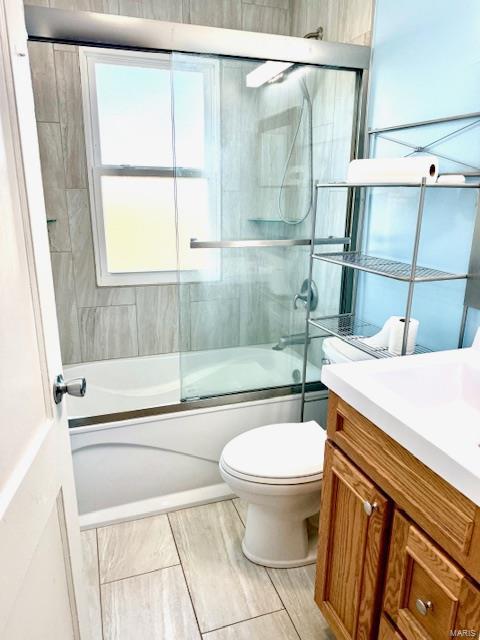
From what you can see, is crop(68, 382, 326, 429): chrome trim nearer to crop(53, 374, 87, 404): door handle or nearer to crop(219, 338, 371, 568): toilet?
crop(219, 338, 371, 568): toilet

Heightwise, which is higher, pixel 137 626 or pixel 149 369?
pixel 149 369

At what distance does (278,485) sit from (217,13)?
2.47m

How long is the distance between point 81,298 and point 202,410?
1.05 metres

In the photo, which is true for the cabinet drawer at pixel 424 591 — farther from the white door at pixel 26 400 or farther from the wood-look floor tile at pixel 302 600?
the white door at pixel 26 400

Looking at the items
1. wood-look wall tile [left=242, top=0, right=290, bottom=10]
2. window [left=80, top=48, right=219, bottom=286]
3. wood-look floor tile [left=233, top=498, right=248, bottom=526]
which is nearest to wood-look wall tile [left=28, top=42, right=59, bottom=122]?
window [left=80, top=48, right=219, bottom=286]

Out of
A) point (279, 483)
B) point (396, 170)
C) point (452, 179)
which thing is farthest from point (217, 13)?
point (279, 483)

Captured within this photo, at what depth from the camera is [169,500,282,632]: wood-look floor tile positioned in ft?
5.04

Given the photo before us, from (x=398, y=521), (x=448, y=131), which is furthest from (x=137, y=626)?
(x=448, y=131)

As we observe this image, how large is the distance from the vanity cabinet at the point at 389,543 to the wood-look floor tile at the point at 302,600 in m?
0.18

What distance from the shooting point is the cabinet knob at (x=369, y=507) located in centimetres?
106

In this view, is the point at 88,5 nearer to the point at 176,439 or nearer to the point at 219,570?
the point at 176,439

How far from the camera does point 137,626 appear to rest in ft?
4.85

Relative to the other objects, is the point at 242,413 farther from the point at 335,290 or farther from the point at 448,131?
the point at 448,131

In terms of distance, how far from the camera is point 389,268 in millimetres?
1716
